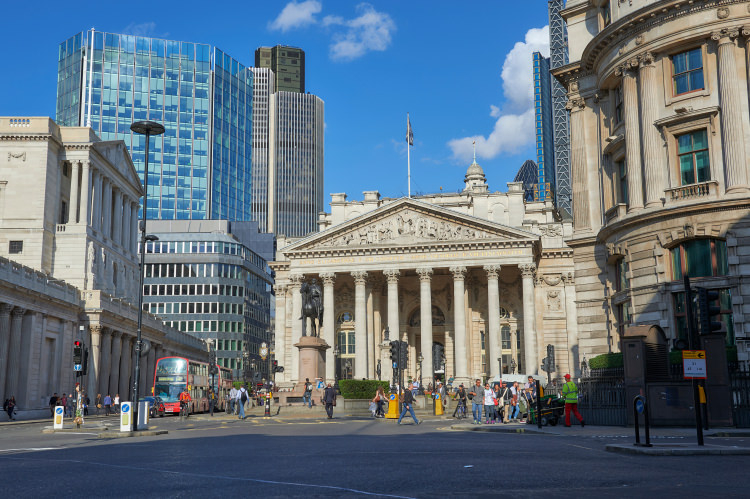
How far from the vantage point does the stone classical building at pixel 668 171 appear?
97.1ft

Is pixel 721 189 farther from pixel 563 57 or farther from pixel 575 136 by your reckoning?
pixel 563 57

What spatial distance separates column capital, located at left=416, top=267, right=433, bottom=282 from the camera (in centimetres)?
7306

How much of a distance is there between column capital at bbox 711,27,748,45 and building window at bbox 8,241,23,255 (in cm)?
5007

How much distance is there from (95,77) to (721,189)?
12788 cm

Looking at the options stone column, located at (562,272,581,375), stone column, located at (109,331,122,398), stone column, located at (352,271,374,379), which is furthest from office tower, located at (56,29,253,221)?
stone column, located at (562,272,581,375)

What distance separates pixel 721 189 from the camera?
1179 inches

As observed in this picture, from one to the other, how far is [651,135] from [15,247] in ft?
157

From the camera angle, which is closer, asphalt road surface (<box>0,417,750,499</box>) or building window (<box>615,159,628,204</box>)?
asphalt road surface (<box>0,417,750,499</box>)

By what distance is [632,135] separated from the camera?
32625mm

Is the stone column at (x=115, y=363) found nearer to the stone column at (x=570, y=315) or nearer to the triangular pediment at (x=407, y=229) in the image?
the triangular pediment at (x=407, y=229)

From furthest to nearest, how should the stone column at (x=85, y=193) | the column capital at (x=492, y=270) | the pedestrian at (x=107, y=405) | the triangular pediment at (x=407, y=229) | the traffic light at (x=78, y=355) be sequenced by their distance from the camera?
the triangular pediment at (x=407, y=229)
the column capital at (x=492, y=270)
the stone column at (x=85, y=193)
the pedestrian at (x=107, y=405)
the traffic light at (x=78, y=355)

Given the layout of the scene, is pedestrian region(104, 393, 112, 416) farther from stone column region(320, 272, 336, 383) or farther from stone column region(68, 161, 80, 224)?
stone column region(320, 272, 336, 383)

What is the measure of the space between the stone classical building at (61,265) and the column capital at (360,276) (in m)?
18.6

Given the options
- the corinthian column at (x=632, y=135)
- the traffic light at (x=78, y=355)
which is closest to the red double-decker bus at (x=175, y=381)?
the traffic light at (x=78, y=355)
